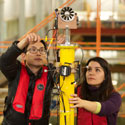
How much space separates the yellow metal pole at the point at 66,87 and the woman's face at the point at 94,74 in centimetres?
30

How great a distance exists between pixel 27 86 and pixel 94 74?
54 cm

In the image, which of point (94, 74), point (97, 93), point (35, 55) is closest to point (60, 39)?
point (35, 55)

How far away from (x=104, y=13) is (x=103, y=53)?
3537 millimetres

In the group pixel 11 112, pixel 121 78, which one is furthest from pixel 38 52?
pixel 121 78

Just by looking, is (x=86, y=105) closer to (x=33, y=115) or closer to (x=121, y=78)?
(x=33, y=115)

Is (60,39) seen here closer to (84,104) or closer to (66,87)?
(66,87)

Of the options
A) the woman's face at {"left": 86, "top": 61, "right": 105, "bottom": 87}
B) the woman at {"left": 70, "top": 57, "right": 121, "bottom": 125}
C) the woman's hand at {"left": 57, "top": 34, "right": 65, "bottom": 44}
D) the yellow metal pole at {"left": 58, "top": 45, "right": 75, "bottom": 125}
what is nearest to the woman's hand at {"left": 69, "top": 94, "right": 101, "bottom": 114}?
the yellow metal pole at {"left": 58, "top": 45, "right": 75, "bottom": 125}

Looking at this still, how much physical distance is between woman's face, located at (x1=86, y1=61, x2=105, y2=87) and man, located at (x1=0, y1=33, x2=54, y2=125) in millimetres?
324

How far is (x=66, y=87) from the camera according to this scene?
4.95 feet

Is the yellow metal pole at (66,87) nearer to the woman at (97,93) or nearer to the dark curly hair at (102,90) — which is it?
the woman at (97,93)

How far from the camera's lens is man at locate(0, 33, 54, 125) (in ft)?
5.48

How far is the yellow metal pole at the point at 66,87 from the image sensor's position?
1.49 m

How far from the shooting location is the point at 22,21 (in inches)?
326

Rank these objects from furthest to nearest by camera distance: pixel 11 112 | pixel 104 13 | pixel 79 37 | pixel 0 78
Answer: pixel 104 13, pixel 79 37, pixel 0 78, pixel 11 112
